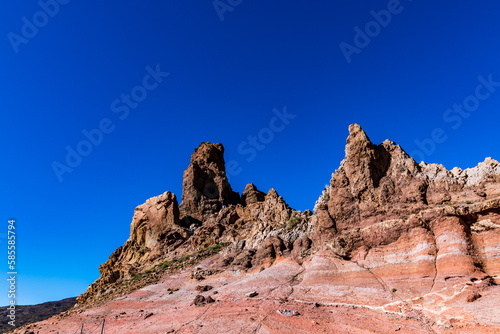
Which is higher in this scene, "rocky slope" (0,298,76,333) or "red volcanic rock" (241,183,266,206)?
"red volcanic rock" (241,183,266,206)

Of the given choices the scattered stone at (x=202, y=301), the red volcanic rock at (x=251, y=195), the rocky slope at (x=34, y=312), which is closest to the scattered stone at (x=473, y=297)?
the scattered stone at (x=202, y=301)

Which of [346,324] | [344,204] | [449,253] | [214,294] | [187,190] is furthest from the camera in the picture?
[187,190]

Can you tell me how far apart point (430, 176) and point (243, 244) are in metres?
30.2

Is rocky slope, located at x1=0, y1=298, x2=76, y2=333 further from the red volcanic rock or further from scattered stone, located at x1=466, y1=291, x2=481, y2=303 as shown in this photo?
scattered stone, located at x1=466, y1=291, x2=481, y2=303

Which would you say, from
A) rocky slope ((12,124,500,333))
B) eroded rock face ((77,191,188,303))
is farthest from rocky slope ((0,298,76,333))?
rocky slope ((12,124,500,333))

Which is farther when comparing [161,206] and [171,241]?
[161,206]

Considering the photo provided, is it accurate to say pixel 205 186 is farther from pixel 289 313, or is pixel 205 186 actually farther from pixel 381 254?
pixel 289 313

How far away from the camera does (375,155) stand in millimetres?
41281

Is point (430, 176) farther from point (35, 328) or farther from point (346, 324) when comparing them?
point (35, 328)

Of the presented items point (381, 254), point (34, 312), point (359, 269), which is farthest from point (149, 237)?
point (34, 312)

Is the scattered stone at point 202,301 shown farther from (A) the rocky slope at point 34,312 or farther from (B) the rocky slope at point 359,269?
(A) the rocky slope at point 34,312

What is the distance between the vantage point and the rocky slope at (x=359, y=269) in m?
24.2

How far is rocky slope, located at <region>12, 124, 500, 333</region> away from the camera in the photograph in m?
24.2

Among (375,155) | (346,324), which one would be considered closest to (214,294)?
(346,324)
